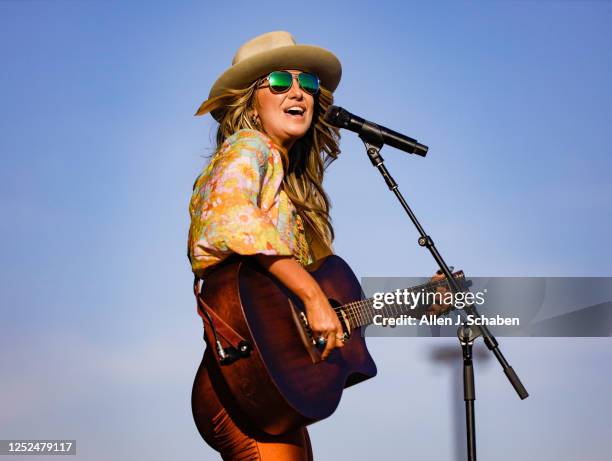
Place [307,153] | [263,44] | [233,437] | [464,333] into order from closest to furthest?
1. [233,437]
2. [464,333]
3. [263,44]
4. [307,153]

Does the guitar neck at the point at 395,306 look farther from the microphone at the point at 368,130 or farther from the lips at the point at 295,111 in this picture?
the lips at the point at 295,111

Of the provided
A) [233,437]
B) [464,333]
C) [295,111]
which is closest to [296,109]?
[295,111]

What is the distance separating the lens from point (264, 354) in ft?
8.66

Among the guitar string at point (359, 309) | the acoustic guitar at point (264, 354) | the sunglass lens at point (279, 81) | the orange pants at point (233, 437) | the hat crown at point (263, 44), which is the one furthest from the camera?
the hat crown at point (263, 44)

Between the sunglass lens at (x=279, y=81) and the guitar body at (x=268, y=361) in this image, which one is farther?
the sunglass lens at (x=279, y=81)

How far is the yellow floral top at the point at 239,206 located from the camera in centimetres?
266

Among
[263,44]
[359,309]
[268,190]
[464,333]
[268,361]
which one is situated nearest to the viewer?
[268,361]

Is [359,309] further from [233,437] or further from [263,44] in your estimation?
[263,44]

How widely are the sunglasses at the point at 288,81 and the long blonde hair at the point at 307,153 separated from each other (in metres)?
0.09

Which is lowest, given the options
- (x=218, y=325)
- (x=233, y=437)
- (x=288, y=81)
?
(x=233, y=437)

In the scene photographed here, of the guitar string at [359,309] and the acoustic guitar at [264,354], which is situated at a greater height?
the guitar string at [359,309]

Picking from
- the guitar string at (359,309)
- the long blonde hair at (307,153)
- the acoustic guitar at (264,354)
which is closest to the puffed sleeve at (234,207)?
the acoustic guitar at (264,354)

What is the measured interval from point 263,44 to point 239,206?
3.61 feet

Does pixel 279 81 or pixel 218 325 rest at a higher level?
pixel 279 81
